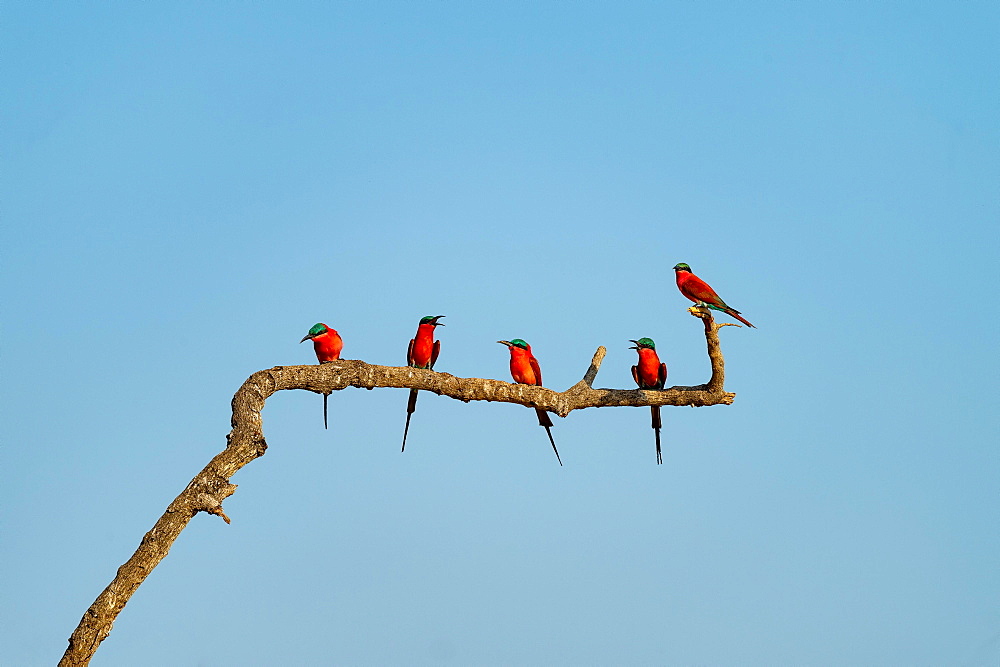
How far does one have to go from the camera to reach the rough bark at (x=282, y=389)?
20.6 ft

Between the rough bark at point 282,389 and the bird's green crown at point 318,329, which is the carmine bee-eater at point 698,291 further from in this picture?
the bird's green crown at point 318,329

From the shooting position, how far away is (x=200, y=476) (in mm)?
6684

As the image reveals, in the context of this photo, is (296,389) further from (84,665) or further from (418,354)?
(84,665)

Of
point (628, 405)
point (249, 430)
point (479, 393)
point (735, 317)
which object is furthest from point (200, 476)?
point (735, 317)

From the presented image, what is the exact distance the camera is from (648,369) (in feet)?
28.9

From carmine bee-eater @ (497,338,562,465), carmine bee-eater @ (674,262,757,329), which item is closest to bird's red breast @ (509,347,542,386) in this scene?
carmine bee-eater @ (497,338,562,465)

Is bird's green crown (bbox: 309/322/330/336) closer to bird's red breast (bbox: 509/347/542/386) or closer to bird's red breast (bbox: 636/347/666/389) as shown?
bird's red breast (bbox: 509/347/542/386)

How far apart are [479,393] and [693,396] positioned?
201 cm

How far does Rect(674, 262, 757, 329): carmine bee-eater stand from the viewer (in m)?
8.21

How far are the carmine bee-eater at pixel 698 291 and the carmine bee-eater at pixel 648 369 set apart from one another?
0.65 metres

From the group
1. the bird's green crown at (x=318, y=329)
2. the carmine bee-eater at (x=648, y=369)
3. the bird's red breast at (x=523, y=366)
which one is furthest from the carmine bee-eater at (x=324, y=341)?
the carmine bee-eater at (x=648, y=369)

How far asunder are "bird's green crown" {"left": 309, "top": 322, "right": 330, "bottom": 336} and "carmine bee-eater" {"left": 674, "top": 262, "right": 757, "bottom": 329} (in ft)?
11.2

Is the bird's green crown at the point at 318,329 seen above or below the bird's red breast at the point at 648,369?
above

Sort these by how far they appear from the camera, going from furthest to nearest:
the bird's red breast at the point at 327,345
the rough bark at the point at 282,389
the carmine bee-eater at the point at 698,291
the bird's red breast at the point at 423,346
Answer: the bird's red breast at the point at 423,346
the bird's red breast at the point at 327,345
the carmine bee-eater at the point at 698,291
the rough bark at the point at 282,389
